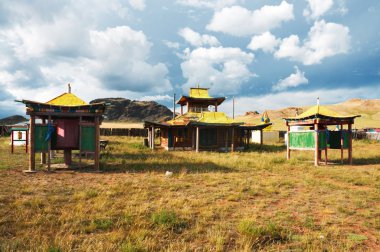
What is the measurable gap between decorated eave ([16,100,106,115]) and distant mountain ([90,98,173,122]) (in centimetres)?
12819

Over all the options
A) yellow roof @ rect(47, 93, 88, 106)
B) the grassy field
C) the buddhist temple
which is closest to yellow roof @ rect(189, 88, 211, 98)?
the buddhist temple

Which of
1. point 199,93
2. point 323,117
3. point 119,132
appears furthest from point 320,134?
point 119,132

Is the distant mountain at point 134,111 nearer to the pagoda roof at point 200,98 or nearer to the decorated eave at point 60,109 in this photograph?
the pagoda roof at point 200,98

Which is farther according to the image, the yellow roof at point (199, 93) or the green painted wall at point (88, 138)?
the yellow roof at point (199, 93)

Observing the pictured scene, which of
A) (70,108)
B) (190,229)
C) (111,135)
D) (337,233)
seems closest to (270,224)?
(337,233)

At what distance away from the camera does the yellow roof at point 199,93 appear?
29.3 m

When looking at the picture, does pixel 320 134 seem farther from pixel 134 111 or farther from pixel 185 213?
pixel 134 111

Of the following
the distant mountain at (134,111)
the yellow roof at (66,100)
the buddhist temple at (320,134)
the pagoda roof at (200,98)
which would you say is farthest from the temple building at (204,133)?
the distant mountain at (134,111)

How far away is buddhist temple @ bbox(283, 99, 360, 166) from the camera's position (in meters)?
14.5

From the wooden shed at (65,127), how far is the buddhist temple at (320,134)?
1138 centimetres

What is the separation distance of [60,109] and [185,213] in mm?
8156

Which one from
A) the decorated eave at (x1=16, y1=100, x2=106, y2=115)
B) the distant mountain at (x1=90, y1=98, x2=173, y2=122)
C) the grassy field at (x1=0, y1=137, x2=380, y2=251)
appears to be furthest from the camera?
the distant mountain at (x1=90, y1=98, x2=173, y2=122)

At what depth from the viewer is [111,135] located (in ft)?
147

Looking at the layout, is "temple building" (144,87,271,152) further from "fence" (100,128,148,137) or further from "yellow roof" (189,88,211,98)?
"fence" (100,128,148,137)
